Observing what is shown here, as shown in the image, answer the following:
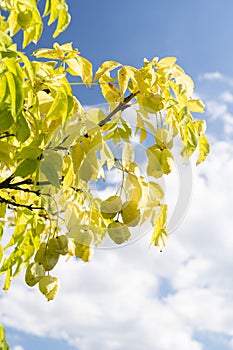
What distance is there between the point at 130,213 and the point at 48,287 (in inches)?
15.8

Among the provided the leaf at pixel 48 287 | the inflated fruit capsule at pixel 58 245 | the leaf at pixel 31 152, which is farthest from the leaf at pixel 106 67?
the leaf at pixel 48 287

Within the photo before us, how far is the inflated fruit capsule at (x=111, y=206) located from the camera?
4.00 feet

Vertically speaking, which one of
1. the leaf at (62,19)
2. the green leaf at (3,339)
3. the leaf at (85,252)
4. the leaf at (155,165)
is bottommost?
the green leaf at (3,339)

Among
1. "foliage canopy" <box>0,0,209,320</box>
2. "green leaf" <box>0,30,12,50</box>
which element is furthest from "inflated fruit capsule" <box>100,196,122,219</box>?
"green leaf" <box>0,30,12,50</box>

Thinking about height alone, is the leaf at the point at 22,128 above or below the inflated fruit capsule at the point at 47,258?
above

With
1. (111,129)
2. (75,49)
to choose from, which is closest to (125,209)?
(111,129)

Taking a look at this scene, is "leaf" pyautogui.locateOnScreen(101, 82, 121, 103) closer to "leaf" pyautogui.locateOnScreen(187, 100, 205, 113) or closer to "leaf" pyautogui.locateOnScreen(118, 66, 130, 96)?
"leaf" pyautogui.locateOnScreen(118, 66, 130, 96)

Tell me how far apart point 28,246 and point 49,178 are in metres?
0.58

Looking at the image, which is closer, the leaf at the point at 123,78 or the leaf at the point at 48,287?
the leaf at the point at 123,78

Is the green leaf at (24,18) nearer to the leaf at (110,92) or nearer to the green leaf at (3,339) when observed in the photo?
the leaf at (110,92)

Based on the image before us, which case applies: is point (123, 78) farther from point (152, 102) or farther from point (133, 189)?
point (133, 189)

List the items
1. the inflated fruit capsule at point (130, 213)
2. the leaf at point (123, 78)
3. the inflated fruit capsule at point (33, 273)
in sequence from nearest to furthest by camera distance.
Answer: the inflated fruit capsule at point (130, 213) → the leaf at point (123, 78) → the inflated fruit capsule at point (33, 273)

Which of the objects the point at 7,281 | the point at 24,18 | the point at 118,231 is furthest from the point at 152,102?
the point at 7,281

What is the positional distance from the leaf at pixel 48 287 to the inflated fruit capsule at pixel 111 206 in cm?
33
